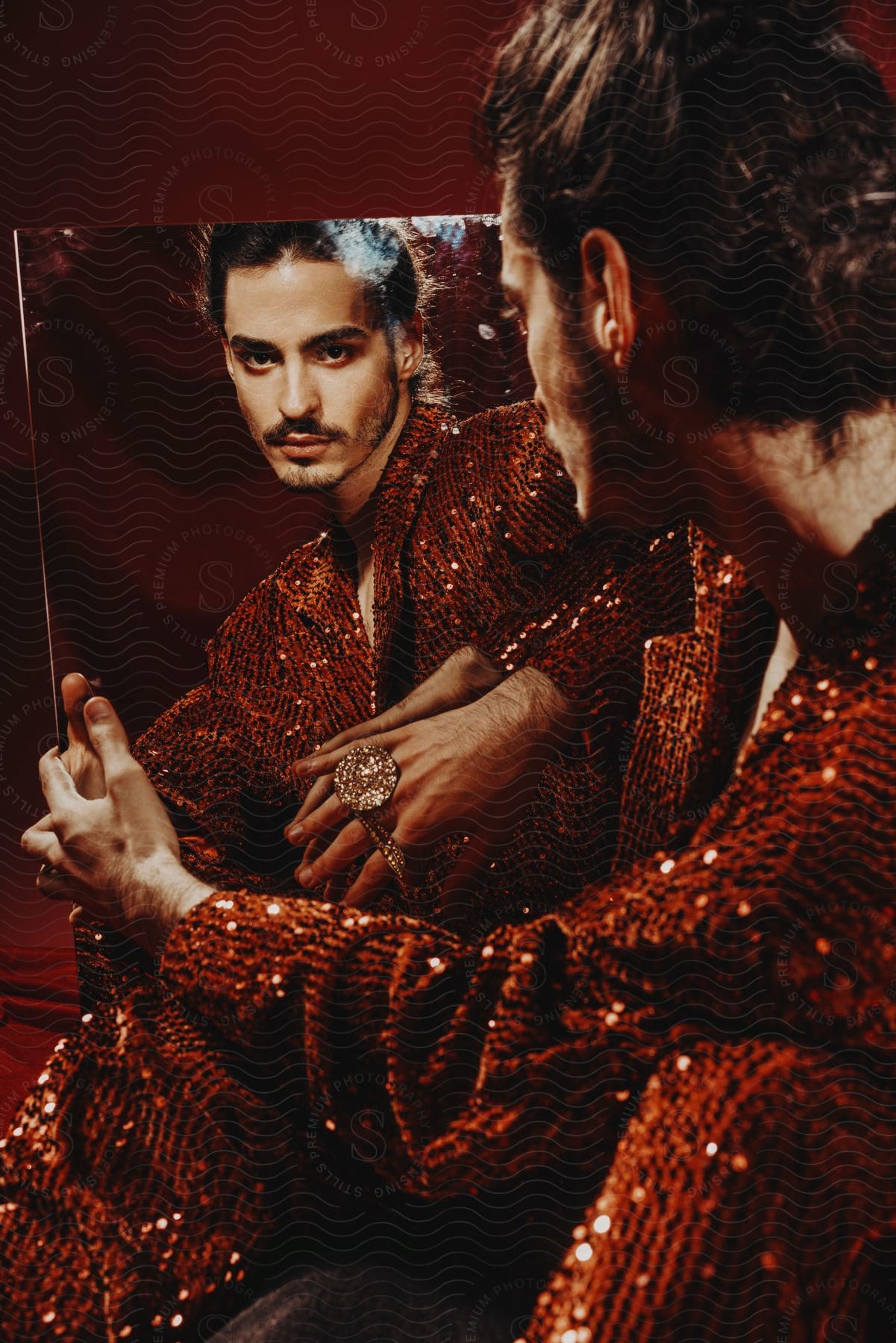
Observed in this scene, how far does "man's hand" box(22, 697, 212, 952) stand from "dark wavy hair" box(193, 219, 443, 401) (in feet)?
1.49

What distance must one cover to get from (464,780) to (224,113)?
A: 0.77 m

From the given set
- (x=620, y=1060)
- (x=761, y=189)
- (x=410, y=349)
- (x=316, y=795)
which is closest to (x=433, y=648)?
(x=316, y=795)

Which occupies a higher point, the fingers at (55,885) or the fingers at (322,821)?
the fingers at (322,821)

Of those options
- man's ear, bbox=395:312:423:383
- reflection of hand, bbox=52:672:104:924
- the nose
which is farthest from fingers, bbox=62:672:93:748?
man's ear, bbox=395:312:423:383

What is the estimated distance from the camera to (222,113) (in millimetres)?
1085

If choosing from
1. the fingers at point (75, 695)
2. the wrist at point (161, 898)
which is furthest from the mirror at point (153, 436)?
the wrist at point (161, 898)

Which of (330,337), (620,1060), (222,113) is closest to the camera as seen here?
(620,1060)

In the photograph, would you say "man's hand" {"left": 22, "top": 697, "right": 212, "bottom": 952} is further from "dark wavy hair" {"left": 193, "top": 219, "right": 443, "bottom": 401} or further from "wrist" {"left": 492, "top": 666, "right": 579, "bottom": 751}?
"dark wavy hair" {"left": 193, "top": 219, "right": 443, "bottom": 401}

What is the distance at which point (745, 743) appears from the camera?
0.87 m

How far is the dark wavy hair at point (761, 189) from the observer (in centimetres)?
88

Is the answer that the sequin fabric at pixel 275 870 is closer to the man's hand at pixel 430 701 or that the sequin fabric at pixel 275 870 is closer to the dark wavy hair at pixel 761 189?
the man's hand at pixel 430 701

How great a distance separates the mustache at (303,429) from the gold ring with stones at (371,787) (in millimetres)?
301

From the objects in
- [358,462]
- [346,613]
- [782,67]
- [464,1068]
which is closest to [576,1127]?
[464,1068]

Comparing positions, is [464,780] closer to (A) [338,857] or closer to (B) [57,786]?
(A) [338,857]
